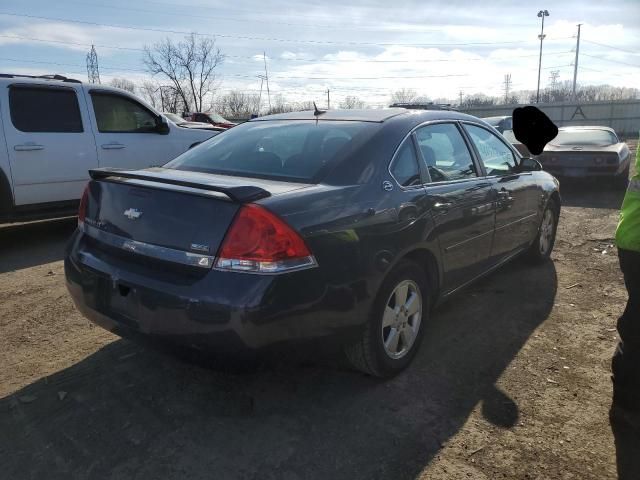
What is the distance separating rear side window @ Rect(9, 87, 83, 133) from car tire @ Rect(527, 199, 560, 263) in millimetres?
5592

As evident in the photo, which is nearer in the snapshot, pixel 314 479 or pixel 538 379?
pixel 314 479

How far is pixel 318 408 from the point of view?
→ 2.86 meters

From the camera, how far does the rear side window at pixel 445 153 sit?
11.5 feet

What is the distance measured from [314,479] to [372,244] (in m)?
1.20

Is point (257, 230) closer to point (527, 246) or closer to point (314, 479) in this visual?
point (314, 479)

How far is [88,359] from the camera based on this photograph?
3.38 m

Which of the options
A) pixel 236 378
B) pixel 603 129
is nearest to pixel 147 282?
pixel 236 378

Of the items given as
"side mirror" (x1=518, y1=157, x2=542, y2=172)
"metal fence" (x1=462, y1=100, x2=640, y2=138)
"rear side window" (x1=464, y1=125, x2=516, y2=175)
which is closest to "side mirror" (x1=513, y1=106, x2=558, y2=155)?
"rear side window" (x1=464, y1=125, x2=516, y2=175)

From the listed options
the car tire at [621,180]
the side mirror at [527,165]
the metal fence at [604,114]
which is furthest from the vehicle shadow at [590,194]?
the metal fence at [604,114]

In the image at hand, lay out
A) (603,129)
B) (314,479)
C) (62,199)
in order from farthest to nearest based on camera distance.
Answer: (603,129) < (62,199) < (314,479)

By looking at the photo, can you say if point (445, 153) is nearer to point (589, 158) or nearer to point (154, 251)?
point (154, 251)

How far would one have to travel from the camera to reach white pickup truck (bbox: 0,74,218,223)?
6027mm

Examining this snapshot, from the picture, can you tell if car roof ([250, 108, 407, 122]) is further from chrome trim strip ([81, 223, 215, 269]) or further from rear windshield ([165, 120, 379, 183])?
chrome trim strip ([81, 223, 215, 269])

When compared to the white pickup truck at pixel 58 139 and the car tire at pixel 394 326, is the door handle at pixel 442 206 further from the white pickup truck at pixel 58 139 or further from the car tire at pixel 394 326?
the white pickup truck at pixel 58 139
